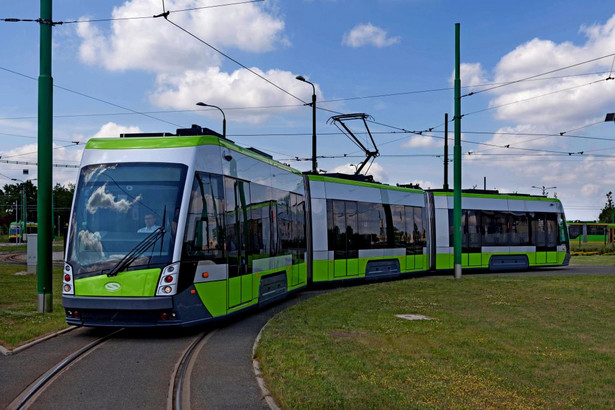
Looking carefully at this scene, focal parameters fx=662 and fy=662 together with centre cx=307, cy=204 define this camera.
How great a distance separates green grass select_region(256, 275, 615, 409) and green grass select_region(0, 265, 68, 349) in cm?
375

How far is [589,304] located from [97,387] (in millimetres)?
12673

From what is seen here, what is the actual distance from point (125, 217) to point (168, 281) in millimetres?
1216

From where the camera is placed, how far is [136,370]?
26.9 feet

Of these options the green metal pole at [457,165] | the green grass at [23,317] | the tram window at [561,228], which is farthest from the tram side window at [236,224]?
the tram window at [561,228]

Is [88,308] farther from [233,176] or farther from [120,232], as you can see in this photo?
[233,176]

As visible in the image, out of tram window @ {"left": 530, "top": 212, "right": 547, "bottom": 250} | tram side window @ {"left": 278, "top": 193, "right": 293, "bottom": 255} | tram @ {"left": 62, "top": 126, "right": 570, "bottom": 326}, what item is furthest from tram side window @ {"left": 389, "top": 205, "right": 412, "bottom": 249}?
tram window @ {"left": 530, "top": 212, "right": 547, "bottom": 250}

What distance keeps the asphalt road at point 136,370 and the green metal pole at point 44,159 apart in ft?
7.94

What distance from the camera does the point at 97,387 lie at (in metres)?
7.31

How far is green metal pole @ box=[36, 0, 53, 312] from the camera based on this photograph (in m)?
13.2

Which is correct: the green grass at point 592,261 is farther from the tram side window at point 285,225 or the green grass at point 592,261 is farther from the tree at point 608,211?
the tree at point 608,211

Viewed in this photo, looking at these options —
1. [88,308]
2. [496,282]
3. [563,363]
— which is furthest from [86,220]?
[496,282]

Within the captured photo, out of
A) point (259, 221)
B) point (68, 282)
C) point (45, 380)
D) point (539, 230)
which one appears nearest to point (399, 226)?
point (539, 230)

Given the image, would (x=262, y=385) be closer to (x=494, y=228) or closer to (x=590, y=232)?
(x=494, y=228)

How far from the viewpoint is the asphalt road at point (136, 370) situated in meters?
6.79
